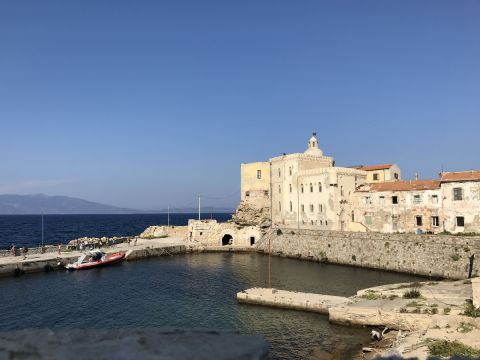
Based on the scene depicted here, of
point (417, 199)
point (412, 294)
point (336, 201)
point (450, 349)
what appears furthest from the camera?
point (336, 201)

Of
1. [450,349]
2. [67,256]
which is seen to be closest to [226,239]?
[67,256]

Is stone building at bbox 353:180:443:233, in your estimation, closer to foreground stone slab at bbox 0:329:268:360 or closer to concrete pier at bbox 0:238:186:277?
concrete pier at bbox 0:238:186:277

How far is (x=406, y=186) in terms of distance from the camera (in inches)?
1962

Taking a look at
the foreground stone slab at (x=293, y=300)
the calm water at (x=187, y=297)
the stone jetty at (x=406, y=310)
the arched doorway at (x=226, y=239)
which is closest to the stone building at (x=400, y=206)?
the calm water at (x=187, y=297)

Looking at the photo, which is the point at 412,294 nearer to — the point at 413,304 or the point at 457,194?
the point at 413,304

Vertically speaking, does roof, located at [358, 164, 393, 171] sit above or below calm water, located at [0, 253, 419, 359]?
above

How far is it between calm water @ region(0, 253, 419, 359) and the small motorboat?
1262 millimetres

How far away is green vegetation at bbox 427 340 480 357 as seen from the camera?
1701 centimetres

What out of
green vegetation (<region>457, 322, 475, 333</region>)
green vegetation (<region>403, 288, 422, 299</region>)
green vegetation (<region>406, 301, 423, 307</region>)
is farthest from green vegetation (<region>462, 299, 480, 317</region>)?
green vegetation (<region>403, 288, 422, 299</region>)

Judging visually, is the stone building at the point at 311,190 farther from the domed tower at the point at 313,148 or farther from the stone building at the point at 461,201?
the stone building at the point at 461,201

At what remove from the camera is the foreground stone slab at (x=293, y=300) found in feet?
93.3

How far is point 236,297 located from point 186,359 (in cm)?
3080

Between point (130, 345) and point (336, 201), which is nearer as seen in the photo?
point (130, 345)

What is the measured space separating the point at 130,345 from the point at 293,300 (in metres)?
27.6
